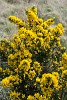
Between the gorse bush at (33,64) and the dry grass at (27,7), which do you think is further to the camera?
the dry grass at (27,7)

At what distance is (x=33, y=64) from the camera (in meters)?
5.55

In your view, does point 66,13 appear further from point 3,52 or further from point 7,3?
point 3,52

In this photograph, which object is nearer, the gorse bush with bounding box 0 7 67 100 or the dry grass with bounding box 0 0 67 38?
the gorse bush with bounding box 0 7 67 100

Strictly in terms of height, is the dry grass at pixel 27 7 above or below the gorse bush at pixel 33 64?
above

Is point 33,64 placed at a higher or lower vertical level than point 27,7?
lower

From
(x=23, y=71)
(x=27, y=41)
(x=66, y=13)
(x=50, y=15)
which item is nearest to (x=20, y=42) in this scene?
(x=27, y=41)

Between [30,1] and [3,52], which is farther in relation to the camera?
[30,1]

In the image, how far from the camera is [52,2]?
1005 cm

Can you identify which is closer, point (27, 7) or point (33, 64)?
point (33, 64)

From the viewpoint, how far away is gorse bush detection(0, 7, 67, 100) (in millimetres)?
5152

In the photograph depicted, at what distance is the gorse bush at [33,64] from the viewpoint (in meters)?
5.15

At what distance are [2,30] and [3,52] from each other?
1655 millimetres

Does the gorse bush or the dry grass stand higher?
the dry grass

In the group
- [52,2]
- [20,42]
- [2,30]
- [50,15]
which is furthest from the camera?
[52,2]
